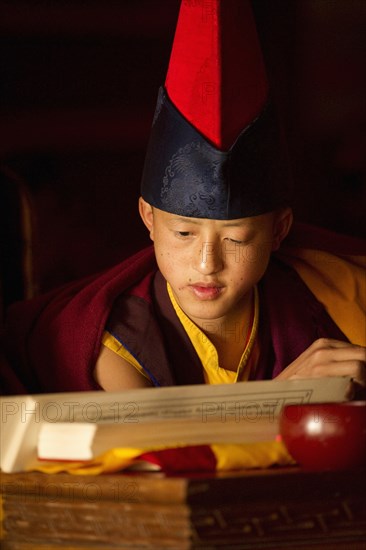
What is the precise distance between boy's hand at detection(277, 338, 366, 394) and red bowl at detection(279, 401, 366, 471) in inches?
7.9

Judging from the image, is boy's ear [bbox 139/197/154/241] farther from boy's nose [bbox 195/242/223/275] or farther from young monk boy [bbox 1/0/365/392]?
boy's nose [bbox 195/242/223/275]

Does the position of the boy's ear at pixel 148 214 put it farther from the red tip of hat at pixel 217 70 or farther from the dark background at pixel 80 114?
the dark background at pixel 80 114

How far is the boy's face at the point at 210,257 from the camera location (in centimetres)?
121

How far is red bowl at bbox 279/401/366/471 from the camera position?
88 cm

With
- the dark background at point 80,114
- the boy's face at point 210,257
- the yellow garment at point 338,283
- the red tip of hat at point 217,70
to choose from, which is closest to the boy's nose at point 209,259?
the boy's face at point 210,257

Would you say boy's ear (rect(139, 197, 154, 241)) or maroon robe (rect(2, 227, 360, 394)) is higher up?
boy's ear (rect(139, 197, 154, 241))

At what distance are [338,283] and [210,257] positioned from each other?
33 cm

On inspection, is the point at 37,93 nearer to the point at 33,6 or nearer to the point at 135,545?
the point at 33,6

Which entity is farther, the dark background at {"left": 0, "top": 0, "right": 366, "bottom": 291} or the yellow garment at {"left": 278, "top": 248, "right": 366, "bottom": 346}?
the dark background at {"left": 0, "top": 0, "right": 366, "bottom": 291}

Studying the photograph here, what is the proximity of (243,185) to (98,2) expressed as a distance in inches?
25.7

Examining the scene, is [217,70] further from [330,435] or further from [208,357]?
[330,435]

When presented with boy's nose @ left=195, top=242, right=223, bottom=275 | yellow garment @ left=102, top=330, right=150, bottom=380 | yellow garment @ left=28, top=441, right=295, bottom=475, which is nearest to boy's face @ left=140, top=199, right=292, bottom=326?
boy's nose @ left=195, top=242, right=223, bottom=275

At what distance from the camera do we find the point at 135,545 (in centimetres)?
87

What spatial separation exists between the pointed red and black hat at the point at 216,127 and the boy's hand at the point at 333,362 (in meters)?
0.20
